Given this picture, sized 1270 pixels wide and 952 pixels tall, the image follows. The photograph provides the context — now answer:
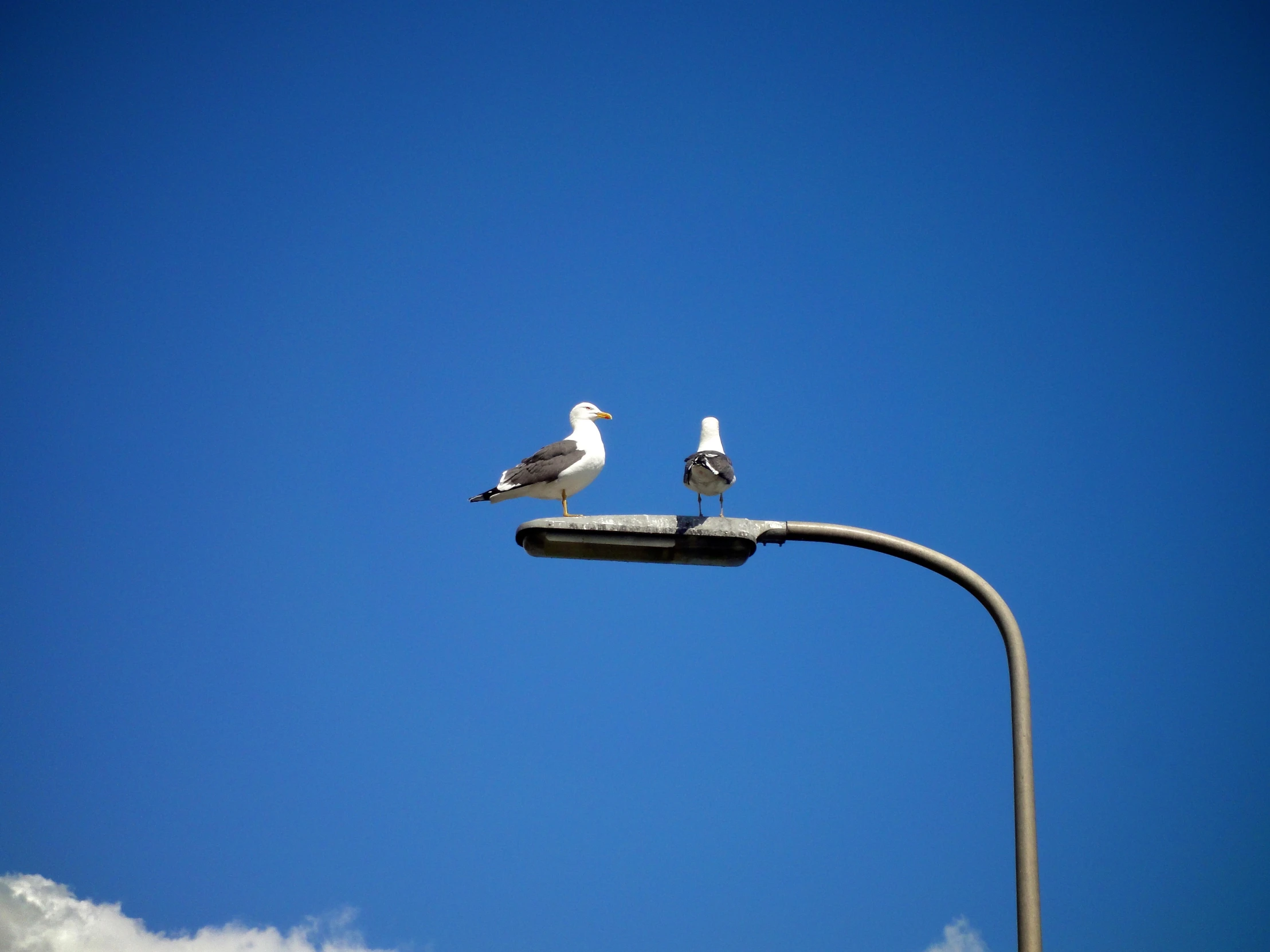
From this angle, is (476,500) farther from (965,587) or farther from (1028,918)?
(1028,918)

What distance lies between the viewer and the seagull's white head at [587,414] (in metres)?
11.1

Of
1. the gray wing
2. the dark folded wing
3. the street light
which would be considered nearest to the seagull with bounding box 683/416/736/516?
the gray wing

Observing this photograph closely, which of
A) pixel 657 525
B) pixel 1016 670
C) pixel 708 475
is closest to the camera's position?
pixel 1016 670

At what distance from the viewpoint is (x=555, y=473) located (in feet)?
32.2

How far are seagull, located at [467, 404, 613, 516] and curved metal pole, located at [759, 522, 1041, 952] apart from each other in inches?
121

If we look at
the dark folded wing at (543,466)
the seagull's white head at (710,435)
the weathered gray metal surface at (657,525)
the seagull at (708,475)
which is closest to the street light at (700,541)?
the weathered gray metal surface at (657,525)

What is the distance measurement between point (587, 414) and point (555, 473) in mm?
1418

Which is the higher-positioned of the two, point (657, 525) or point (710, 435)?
point (710, 435)

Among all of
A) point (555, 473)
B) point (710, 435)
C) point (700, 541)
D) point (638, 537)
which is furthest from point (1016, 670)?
point (555, 473)

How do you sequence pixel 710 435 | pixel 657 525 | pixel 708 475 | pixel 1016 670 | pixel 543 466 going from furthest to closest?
1. pixel 543 466
2. pixel 710 435
3. pixel 708 475
4. pixel 657 525
5. pixel 1016 670

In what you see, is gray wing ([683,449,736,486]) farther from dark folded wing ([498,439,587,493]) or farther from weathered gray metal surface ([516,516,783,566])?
dark folded wing ([498,439,587,493])

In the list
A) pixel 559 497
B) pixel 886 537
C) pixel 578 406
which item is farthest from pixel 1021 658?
pixel 578 406

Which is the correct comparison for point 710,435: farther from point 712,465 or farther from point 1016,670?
point 1016,670

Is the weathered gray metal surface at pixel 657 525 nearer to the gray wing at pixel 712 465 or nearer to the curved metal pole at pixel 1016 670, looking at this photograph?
the curved metal pole at pixel 1016 670
